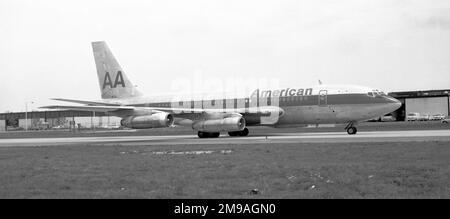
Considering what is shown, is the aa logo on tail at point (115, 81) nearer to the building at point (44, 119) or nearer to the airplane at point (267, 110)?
the airplane at point (267, 110)

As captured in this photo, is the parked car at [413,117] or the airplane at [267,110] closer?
the airplane at [267,110]

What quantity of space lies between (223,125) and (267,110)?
3894 mm

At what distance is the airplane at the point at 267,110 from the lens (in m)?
34.1

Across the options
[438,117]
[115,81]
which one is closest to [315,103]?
[115,81]

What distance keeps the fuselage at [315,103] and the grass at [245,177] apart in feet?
56.9

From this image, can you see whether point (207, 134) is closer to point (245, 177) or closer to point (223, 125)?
point (223, 125)

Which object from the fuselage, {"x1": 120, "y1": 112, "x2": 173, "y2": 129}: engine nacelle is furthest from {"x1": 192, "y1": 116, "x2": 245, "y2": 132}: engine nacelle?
the fuselage

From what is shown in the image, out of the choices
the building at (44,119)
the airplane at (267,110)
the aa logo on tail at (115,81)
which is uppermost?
the aa logo on tail at (115,81)

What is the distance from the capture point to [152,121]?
35.0 metres

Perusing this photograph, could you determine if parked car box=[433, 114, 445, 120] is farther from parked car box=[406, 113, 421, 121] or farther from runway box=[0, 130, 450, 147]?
runway box=[0, 130, 450, 147]

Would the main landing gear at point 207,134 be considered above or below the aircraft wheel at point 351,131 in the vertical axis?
below

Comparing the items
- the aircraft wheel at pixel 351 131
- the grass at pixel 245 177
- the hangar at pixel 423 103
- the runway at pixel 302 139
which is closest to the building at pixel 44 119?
the hangar at pixel 423 103
